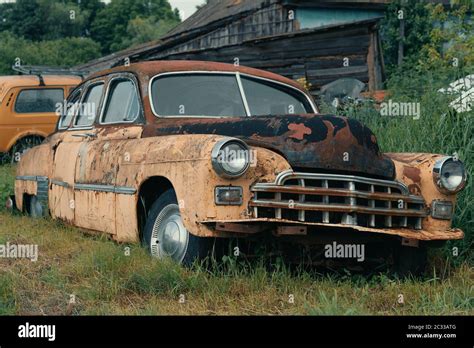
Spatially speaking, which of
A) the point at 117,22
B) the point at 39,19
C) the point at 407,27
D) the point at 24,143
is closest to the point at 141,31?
the point at 117,22

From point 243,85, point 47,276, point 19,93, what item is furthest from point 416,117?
point 19,93

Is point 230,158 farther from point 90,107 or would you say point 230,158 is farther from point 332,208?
point 90,107

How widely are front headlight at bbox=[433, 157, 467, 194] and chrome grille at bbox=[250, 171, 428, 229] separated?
0.25 meters

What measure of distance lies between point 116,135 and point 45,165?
161cm

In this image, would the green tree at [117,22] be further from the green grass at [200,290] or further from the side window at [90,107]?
the green grass at [200,290]

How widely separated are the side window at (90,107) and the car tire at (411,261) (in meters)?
2.97

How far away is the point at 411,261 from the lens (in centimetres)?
558

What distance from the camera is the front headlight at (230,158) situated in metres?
4.80

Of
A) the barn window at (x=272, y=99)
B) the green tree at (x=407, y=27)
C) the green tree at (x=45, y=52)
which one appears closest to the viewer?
the barn window at (x=272, y=99)

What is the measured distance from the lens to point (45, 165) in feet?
25.4

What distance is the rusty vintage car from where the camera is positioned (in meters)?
4.84

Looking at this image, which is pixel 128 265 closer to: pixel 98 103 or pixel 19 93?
pixel 98 103

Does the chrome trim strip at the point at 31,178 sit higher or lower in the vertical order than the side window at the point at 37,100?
lower

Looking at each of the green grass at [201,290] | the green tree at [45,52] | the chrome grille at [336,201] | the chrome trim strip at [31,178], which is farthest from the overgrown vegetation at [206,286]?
the green tree at [45,52]
